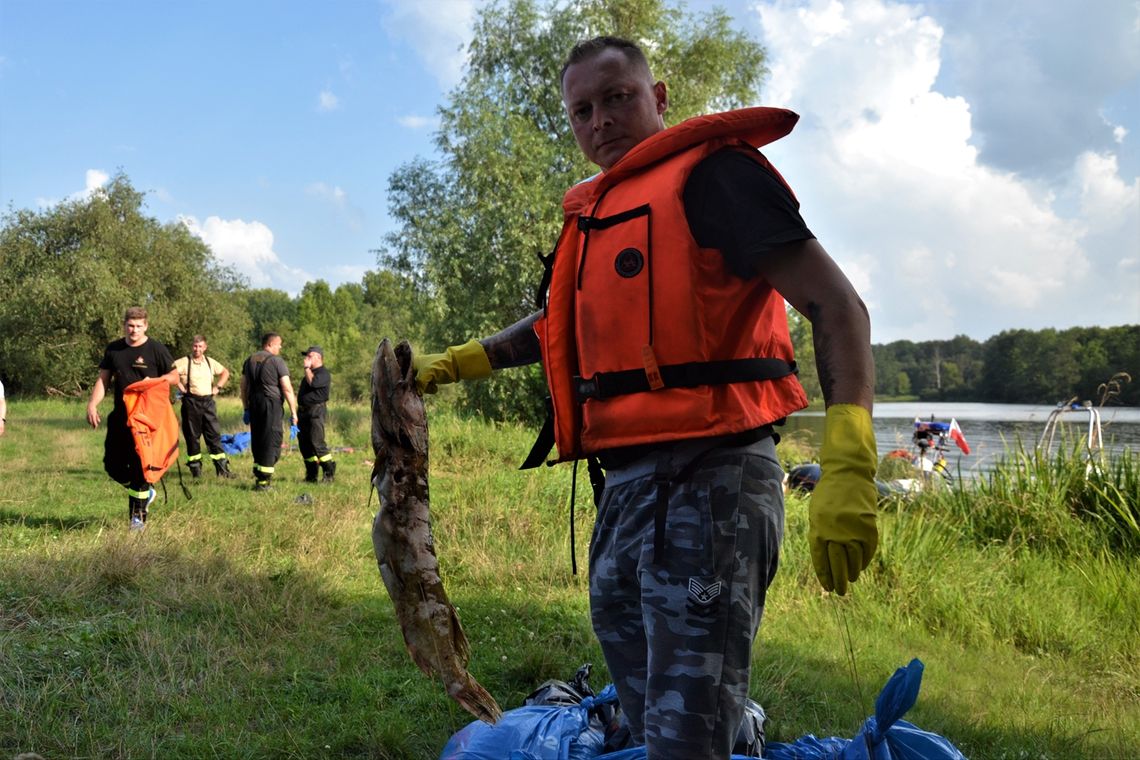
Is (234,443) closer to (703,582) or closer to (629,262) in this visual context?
(629,262)

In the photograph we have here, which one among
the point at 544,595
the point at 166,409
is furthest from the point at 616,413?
the point at 166,409

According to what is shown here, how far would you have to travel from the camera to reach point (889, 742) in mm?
3115

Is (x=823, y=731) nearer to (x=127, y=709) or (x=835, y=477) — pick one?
(x=835, y=477)

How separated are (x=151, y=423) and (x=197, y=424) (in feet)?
15.2

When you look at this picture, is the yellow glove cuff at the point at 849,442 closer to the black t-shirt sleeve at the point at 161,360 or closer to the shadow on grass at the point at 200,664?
the shadow on grass at the point at 200,664

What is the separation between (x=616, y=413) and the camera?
6.72ft

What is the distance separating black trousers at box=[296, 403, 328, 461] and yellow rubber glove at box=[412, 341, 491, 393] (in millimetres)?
8597

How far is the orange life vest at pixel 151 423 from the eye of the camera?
23.7 feet

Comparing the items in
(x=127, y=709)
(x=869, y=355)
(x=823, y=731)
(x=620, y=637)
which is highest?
(x=869, y=355)

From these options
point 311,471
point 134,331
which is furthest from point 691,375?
point 311,471

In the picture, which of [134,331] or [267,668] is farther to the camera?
[134,331]

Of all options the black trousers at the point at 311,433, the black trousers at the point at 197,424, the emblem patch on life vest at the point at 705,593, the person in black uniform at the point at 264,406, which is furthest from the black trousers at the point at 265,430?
the emblem patch on life vest at the point at 705,593

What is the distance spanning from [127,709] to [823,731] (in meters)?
3.20

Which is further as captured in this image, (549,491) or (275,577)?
(549,491)
